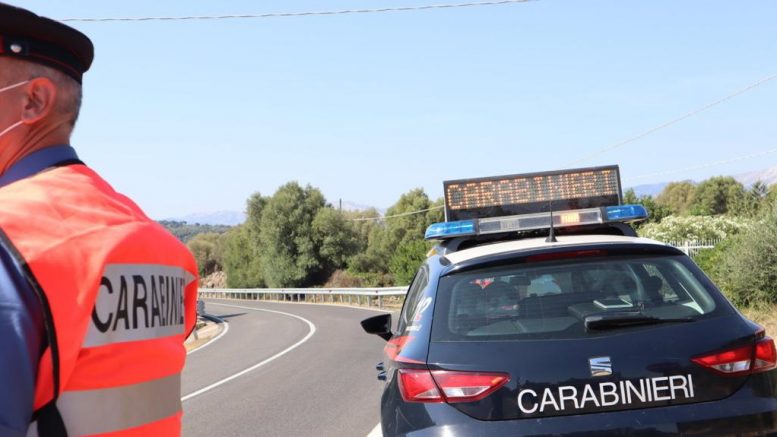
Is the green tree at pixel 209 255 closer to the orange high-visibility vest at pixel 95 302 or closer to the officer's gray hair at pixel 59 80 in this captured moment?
the officer's gray hair at pixel 59 80

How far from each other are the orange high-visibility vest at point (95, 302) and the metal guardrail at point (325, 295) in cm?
2124

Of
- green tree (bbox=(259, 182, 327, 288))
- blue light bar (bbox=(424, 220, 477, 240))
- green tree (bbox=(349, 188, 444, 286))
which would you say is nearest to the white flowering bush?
green tree (bbox=(349, 188, 444, 286))

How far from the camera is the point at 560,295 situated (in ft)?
12.4

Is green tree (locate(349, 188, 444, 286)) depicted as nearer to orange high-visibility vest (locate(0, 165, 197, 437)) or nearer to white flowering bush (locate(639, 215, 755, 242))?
white flowering bush (locate(639, 215, 755, 242))

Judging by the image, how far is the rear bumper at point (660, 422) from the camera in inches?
127

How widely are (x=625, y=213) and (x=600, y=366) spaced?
2.83 metres

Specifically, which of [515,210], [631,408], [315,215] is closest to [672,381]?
[631,408]

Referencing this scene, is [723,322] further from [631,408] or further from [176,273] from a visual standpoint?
[176,273]

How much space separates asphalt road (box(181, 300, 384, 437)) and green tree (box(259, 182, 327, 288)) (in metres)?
44.8

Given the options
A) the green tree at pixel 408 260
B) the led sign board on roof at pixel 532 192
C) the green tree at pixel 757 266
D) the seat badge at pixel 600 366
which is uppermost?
the led sign board on roof at pixel 532 192

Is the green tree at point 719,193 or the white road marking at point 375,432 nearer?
the white road marking at point 375,432

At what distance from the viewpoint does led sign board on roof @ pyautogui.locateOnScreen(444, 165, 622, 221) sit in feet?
24.6

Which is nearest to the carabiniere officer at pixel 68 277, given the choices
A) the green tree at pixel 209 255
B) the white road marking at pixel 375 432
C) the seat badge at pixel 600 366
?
the seat badge at pixel 600 366

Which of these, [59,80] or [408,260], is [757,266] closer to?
[59,80]
